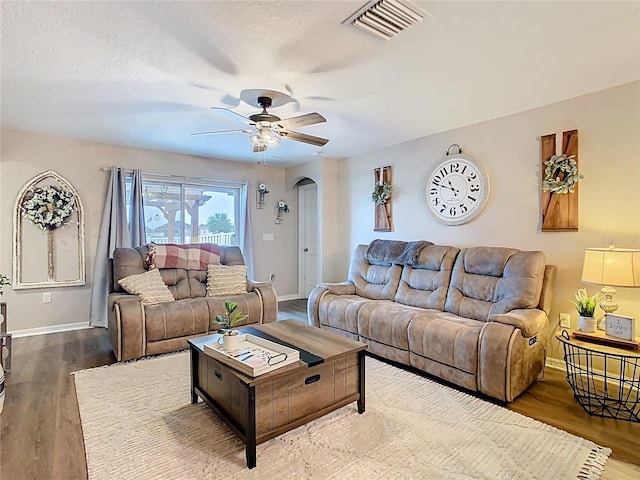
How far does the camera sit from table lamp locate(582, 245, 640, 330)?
240 cm

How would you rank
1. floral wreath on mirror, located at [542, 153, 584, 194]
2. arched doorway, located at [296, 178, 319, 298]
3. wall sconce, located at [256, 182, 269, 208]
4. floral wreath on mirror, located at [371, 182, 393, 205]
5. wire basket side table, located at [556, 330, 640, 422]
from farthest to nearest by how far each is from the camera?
arched doorway, located at [296, 178, 319, 298], wall sconce, located at [256, 182, 269, 208], floral wreath on mirror, located at [371, 182, 393, 205], floral wreath on mirror, located at [542, 153, 584, 194], wire basket side table, located at [556, 330, 640, 422]

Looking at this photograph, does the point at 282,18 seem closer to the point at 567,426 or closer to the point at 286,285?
the point at 567,426

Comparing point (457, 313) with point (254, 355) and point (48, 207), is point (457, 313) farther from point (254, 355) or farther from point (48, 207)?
point (48, 207)

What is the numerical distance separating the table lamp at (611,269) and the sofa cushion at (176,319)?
3.54 meters

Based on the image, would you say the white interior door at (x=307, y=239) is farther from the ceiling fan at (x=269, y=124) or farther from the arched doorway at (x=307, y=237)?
the ceiling fan at (x=269, y=124)

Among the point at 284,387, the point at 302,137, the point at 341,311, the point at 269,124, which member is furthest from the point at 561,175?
the point at 284,387

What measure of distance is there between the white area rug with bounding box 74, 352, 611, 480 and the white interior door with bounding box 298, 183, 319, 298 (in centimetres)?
390

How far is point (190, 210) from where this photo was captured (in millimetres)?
5551

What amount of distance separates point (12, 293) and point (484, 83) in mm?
5594

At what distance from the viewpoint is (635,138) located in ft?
9.22

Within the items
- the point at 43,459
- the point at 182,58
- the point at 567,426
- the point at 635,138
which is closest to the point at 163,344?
the point at 43,459

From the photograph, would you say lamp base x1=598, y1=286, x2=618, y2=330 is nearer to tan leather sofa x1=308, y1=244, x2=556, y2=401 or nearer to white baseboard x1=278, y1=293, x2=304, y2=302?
tan leather sofa x1=308, y1=244, x2=556, y2=401

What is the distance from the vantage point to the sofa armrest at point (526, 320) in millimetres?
2611

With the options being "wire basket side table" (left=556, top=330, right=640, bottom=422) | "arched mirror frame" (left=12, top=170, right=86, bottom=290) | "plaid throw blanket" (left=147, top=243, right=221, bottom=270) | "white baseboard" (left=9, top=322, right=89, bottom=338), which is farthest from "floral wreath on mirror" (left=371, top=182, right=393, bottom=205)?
"white baseboard" (left=9, top=322, right=89, bottom=338)
